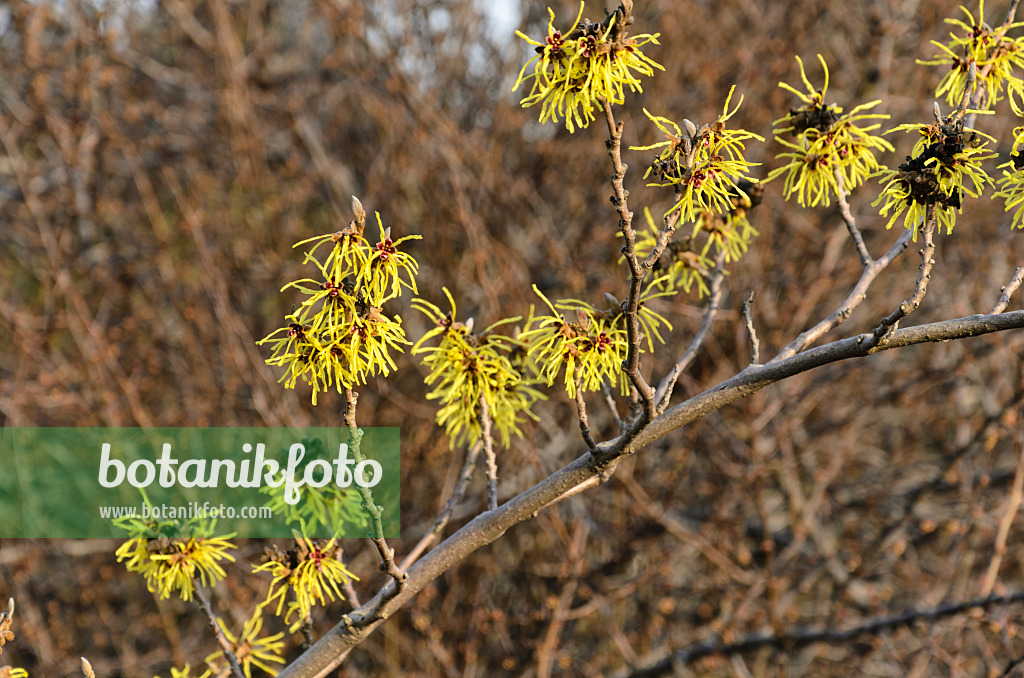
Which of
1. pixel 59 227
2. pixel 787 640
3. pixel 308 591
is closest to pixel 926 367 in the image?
pixel 787 640

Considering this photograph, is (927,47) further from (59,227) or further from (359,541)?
(59,227)

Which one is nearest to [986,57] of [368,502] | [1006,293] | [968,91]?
[968,91]

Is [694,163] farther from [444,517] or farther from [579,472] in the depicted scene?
[444,517]

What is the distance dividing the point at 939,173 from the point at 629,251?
0.79 meters

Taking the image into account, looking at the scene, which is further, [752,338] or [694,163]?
[752,338]

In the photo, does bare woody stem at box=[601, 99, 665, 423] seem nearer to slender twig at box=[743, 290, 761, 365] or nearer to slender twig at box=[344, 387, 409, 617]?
slender twig at box=[743, 290, 761, 365]

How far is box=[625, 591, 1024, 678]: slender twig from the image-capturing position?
3459 mm

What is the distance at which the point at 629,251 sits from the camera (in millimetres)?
1565

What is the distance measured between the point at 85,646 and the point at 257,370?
7.78ft

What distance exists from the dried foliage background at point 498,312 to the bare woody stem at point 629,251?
2.42 m

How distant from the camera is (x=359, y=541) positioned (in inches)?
192

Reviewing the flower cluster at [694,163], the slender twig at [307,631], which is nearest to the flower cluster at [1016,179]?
the flower cluster at [694,163]

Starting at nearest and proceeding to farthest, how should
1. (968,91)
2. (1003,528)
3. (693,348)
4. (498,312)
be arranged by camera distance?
(968,91) < (693,348) < (1003,528) < (498,312)

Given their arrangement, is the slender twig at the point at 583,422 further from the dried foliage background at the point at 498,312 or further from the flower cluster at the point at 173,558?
the dried foliage background at the point at 498,312
